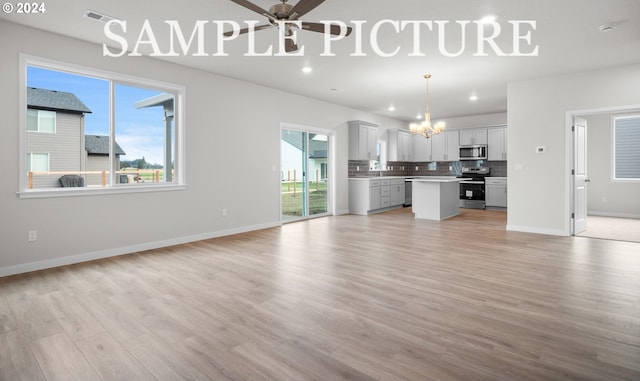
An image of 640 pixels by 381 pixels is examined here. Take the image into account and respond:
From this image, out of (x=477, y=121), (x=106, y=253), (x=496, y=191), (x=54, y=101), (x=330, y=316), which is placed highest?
(x=477, y=121)

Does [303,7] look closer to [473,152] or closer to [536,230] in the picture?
[536,230]

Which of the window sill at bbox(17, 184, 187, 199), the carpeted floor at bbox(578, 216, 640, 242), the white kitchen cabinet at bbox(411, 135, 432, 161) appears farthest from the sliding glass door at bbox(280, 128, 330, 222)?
the carpeted floor at bbox(578, 216, 640, 242)

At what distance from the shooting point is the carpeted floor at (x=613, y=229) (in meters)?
5.60

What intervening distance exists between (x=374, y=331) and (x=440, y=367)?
534mm

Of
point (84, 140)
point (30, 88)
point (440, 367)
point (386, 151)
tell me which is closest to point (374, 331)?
point (440, 367)

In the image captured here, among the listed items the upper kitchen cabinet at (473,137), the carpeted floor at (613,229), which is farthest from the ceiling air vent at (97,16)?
the upper kitchen cabinet at (473,137)

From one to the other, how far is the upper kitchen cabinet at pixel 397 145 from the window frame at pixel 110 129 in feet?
21.8

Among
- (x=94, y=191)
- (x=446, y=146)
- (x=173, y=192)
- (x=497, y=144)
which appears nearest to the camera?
(x=94, y=191)

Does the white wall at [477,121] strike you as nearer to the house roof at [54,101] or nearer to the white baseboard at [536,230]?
the white baseboard at [536,230]

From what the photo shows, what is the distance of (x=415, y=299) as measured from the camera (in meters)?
2.94

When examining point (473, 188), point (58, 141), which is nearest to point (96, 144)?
point (58, 141)

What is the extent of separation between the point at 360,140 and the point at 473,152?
348 centimetres

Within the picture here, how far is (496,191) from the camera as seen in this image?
9305 millimetres

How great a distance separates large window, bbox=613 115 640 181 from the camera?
25.6 feet
